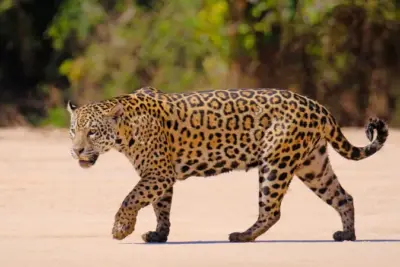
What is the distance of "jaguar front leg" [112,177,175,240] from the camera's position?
10.8 m

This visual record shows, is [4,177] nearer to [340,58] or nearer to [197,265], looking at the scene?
[197,265]

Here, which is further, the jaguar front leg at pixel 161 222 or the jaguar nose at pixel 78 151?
the jaguar front leg at pixel 161 222

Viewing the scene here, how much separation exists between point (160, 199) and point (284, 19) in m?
13.7

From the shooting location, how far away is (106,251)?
33.7ft

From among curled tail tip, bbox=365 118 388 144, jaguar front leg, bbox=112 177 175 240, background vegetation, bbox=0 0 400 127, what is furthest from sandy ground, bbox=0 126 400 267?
background vegetation, bbox=0 0 400 127

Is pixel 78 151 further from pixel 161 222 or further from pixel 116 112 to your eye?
pixel 161 222

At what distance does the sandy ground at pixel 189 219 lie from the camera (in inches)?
393

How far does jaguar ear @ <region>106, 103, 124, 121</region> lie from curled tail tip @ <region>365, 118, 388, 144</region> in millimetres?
1835

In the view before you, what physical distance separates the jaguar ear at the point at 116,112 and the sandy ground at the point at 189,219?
898 mm

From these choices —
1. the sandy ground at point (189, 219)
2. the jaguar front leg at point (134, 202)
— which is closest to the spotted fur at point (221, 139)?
the jaguar front leg at point (134, 202)

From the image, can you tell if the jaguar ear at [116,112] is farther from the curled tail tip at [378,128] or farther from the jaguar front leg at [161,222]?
the curled tail tip at [378,128]

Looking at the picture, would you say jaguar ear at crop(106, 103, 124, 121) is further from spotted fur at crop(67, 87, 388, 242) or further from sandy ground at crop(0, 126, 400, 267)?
sandy ground at crop(0, 126, 400, 267)

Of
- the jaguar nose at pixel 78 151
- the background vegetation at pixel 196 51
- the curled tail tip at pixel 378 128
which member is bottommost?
the background vegetation at pixel 196 51

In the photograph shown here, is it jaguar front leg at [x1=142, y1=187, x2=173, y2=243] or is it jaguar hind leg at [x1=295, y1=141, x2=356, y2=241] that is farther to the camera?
jaguar hind leg at [x1=295, y1=141, x2=356, y2=241]
